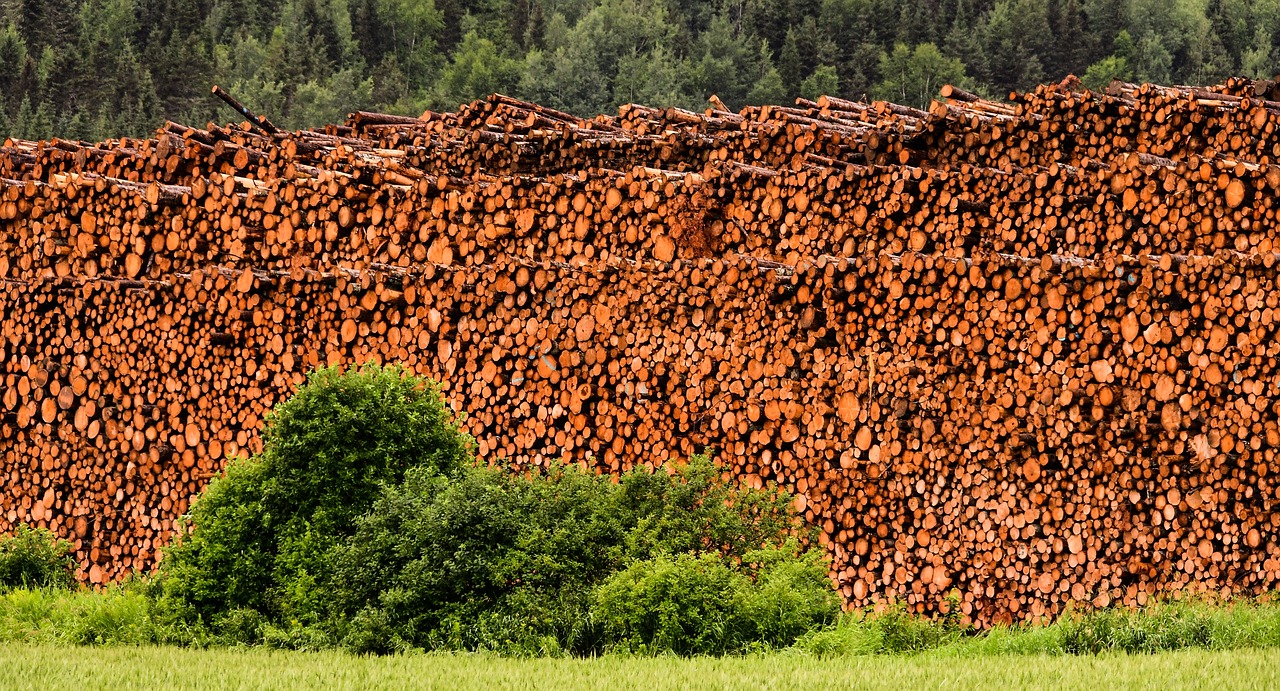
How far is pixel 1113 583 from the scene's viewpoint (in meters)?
7.85

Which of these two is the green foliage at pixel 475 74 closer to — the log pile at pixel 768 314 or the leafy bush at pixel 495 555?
the log pile at pixel 768 314

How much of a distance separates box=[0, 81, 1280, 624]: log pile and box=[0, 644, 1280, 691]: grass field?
1362 millimetres

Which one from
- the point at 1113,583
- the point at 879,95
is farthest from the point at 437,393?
the point at 879,95

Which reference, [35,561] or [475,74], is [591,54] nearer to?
[475,74]

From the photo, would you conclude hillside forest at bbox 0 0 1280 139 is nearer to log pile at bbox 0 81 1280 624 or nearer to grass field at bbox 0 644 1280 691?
log pile at bbox 0 81 1280 624

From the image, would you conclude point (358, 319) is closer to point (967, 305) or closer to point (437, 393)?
point (437, 393)

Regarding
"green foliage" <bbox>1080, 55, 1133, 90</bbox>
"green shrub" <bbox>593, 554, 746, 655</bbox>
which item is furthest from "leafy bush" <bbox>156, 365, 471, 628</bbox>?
"green foliage" <bbox>1080, 55, 1133, 90</bbox>

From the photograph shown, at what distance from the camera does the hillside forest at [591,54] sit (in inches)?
1507

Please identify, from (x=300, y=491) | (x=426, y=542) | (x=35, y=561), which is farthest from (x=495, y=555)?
(x=35, y=561)

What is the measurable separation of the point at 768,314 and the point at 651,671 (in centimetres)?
311

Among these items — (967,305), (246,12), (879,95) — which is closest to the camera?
(967,305)

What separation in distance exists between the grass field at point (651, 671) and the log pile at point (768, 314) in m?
1.36

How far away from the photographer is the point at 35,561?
37.4ft

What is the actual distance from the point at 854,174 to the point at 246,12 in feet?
146
